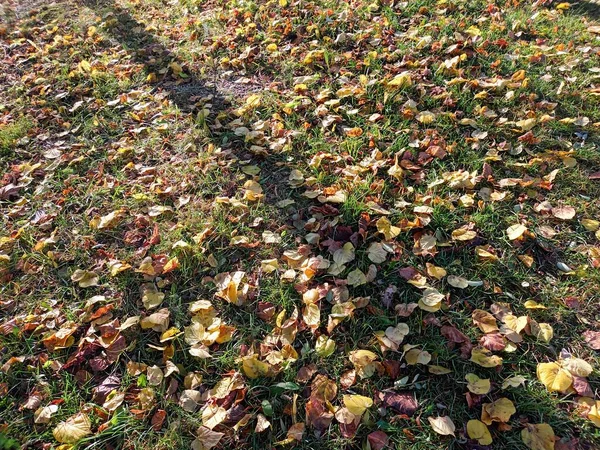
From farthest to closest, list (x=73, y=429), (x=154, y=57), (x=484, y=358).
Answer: (x=154, y=57)
(x=484, y=358)
(x=73, y=429)

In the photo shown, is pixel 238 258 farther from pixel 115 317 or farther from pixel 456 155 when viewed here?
pixel 456 155

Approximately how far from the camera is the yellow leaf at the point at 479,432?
5.65 ft

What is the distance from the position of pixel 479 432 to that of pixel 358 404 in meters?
0.51

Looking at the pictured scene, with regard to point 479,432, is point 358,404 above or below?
above

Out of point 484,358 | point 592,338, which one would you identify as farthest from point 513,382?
point 592,338

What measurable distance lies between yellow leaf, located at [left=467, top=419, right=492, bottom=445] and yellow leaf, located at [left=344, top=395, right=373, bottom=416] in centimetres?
42

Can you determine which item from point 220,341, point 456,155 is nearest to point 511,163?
point 456,155

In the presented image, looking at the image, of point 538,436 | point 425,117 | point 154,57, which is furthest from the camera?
point 154,57

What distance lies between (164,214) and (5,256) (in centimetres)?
94

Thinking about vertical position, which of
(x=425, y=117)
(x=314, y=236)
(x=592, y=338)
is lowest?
(x=592, y=338)

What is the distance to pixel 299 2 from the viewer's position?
4223 millimetres

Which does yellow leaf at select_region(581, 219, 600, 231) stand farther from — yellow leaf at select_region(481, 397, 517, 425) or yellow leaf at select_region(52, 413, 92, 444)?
yellow leaf at select_region(52, 413, 92, 444)

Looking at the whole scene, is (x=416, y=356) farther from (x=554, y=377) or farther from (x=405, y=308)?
(x=554, y=377)

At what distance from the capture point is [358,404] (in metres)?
1.81
